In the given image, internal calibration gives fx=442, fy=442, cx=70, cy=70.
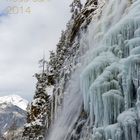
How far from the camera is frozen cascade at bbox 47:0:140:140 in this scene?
10.2 meters

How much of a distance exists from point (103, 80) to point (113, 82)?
11.4 inches

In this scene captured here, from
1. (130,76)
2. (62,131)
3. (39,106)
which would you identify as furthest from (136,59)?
(39,106)

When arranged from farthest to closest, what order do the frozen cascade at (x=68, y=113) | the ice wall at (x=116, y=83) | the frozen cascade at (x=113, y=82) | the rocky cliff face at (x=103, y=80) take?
the frozen cascade at (x=68, y=113) → the rocky cliff face at (x=103, y=80) → the frozen cascade at (x=113, y=82) → the ice wall at (x=116, y=83)

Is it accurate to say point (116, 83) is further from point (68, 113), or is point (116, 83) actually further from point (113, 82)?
point (68, 113)

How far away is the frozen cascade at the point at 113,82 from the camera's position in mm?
10203

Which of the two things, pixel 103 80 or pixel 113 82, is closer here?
pixel 113 82

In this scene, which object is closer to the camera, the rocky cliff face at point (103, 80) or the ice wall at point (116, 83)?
the ice wall at point (116, 83)

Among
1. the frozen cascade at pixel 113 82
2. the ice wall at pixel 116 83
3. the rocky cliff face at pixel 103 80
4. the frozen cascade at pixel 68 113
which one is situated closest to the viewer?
the ice wall at pixel 116 83

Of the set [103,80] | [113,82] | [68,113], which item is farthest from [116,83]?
[68,113]

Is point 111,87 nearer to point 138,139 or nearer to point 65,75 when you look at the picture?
point 138,139

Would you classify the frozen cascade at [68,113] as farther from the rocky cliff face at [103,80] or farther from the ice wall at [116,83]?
the ice wall at [116,83]

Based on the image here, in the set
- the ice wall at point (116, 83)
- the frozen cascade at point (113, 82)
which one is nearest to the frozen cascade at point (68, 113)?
the frozen cascade at point (113, 82)

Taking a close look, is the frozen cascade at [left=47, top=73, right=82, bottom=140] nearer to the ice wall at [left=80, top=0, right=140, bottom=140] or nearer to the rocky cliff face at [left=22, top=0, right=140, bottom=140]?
the rocky cliff face at [left=22, top=0, right=140, bottom=140]

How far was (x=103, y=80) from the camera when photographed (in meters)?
11.2
